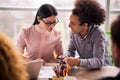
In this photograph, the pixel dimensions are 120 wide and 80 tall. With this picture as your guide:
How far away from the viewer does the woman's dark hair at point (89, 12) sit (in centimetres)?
246

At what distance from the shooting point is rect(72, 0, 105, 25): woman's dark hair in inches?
96.9

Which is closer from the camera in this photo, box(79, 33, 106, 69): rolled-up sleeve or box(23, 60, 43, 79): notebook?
box(23, 60, 43, 79): notebook

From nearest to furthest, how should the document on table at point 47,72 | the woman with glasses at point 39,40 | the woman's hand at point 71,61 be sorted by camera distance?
the document on table at point 47,72 < the woman's hand at point 71,61 < the woman with glasses at point 39,40

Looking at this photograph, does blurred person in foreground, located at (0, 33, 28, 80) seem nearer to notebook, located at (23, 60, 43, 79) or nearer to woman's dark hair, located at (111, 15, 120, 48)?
woman's dark hair, located at (111, 15, 120, 48)

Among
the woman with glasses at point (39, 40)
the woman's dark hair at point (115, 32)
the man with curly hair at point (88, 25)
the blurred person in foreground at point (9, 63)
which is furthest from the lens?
the woman with glasses at point (39, 40)

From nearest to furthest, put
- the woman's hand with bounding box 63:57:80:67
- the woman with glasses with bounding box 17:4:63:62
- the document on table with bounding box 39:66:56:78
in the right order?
the document on table with bounding box 39:66:56:78, the woman's hand with bounding box 63:57:80:67, the woman with glasses with bounding box 17:4:63:62

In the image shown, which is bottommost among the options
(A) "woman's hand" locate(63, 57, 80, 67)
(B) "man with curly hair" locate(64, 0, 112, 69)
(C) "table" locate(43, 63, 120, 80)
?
(C) "table" locate(43, 63, 120, 80)

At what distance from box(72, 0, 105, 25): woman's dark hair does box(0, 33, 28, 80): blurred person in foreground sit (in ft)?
5.30

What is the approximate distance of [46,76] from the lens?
1.98 m

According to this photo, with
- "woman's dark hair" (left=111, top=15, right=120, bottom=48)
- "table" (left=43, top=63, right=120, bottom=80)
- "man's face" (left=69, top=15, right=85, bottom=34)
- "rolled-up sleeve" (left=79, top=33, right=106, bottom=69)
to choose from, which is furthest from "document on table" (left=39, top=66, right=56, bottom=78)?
"woman's dark hair" (left=111, top=15, right=120, bottom=48)

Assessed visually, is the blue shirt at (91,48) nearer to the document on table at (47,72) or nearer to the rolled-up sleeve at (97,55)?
the rolled-up sleeve at (97,55)

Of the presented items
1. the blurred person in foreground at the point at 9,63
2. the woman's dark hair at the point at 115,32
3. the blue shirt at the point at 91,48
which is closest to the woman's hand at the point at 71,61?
the blue shirt at the point at 91,48

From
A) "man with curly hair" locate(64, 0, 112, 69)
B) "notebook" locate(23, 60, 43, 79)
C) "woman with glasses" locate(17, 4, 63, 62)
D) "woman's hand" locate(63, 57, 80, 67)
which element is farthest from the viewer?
"woman with glasses" locate(17, 4, 63, 62)

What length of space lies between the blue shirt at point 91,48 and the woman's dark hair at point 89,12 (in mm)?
82
